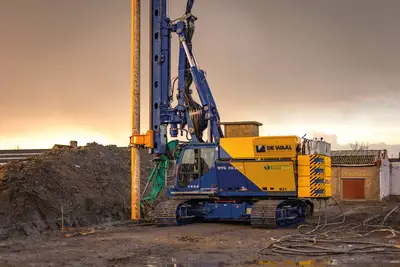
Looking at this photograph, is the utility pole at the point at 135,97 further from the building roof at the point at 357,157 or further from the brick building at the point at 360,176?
the building roof at the point at 357,157

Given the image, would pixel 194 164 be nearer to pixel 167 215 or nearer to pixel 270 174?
pixel 167 215

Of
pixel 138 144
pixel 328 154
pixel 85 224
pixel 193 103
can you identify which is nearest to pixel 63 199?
pixel 85 224

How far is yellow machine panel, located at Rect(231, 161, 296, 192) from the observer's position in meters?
19.5

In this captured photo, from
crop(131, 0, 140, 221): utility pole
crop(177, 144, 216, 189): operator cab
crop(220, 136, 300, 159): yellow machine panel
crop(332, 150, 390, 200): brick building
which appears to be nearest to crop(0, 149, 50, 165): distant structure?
crop(131, 0, 140, 221): utility pole

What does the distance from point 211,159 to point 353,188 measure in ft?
92.3

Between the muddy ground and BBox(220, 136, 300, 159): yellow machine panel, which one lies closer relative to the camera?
the muddy ground

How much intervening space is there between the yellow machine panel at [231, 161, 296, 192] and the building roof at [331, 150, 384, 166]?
27510mm

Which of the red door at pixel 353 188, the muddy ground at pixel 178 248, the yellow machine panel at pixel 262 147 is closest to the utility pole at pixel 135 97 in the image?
the muddy ground at pixel 178 248

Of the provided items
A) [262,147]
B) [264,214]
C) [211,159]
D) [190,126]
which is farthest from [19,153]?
[264,214]

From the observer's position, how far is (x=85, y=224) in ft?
68.7

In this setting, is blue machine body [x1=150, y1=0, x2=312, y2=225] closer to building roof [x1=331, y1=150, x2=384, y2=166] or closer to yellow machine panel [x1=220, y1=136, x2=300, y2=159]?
yellow machine panel [x1=220, y1=136, x2=300, y2=159]

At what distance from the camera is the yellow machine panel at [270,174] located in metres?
19.5

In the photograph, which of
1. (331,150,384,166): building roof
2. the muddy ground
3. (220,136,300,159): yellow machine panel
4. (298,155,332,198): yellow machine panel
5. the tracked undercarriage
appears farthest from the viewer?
(331,150,384,166): building roof

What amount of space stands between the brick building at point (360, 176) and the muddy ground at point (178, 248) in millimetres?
25879
